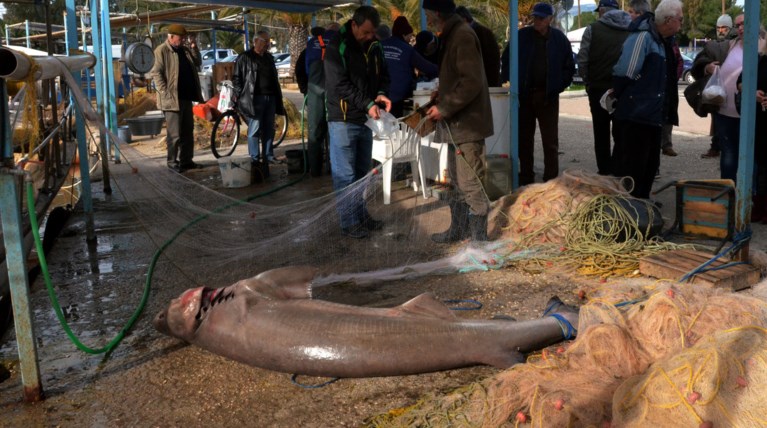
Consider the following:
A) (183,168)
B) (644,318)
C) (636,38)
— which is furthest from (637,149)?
(183,168)

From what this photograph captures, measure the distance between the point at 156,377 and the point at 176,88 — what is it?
26.5 feet

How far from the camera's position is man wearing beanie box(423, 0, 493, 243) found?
6.60 metres

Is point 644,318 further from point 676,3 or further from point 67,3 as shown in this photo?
point 67,3

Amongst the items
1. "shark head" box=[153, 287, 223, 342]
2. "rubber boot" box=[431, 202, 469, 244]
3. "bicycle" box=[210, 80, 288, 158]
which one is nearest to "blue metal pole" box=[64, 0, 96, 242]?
"shark head" box=[153, 287, 223, 342]

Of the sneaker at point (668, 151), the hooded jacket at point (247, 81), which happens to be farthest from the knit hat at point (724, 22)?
the hooded jacket at point (247, 81)

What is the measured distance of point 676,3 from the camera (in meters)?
6.86

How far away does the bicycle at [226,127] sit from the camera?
44.2 feet

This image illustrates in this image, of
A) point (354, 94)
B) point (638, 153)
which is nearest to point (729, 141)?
point (638, 153)

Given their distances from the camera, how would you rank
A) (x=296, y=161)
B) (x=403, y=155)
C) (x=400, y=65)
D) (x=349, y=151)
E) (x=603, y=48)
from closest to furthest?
(x=349, y=151), (x=403, y=155), (x=603, y=48), (x=400, y=65), (x=296, y=161)

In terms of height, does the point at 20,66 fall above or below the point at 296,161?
above

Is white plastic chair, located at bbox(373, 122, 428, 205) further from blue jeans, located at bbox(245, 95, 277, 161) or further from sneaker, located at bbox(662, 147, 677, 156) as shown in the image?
sneaker, located at bbox(662, 147, 677, 156)

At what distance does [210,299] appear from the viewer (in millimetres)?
4660

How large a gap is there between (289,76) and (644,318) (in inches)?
1458

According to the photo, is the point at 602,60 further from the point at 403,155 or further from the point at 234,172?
the point at 234,172
